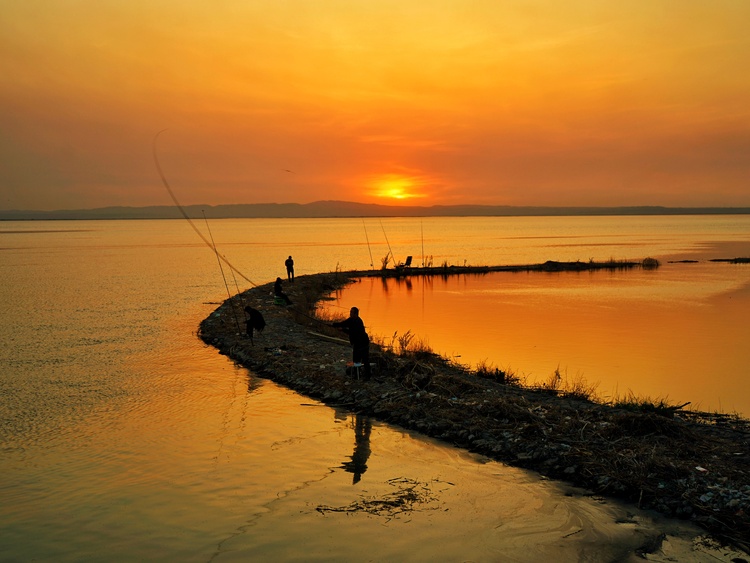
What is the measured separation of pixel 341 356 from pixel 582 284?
29.8 metres

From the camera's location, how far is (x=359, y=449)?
1241 cm

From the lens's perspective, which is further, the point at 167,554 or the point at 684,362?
the point at 684,362

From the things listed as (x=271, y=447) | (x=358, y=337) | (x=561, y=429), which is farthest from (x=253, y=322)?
(x=561, y=429)

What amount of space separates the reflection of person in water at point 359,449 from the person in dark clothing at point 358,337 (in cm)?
178

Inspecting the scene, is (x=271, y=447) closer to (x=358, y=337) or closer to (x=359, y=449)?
(x=359, y=449)

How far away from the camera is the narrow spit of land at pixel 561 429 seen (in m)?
9.34

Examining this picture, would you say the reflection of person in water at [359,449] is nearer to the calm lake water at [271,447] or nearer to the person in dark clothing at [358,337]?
the calm lake water at [271,447]

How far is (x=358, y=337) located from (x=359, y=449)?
3547 mm

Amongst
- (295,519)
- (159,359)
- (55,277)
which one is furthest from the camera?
(55,277)

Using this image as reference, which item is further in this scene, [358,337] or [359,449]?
[358,337]

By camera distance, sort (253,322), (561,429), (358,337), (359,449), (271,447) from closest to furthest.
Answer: (561,429), (359,449), (271,447), (358,337), (253,322)

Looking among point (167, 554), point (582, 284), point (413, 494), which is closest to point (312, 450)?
point (413, 494)

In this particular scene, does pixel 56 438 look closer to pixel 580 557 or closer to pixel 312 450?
pixel 312 450

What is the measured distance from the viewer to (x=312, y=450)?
12.4 metres
